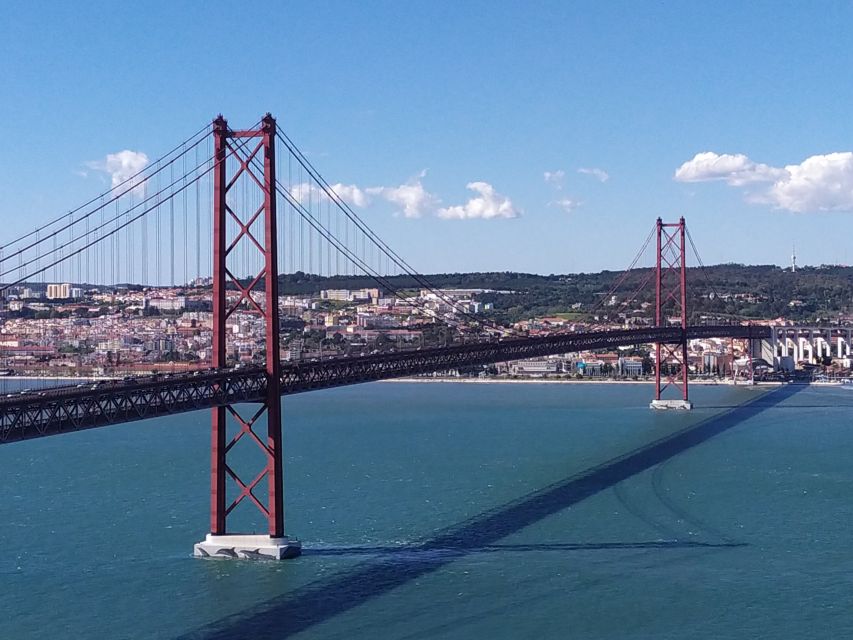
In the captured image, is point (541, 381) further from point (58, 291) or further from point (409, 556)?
point (409, 556)

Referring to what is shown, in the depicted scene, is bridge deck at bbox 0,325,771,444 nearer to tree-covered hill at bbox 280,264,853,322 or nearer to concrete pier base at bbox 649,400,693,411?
concrete pier base at bbox 649,400,693,411

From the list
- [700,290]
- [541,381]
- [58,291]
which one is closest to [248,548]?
[58,291]

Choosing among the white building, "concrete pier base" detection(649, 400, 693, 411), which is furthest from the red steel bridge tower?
the white building

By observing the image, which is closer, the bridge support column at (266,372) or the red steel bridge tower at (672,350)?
the bridge support column at (266,372)

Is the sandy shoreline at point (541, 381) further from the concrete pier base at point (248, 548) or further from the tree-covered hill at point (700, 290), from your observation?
the concrete pier base at point (248, 548)

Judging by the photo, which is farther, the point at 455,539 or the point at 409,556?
the point at 455,539

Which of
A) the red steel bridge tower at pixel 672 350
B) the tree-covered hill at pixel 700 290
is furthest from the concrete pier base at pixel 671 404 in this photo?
the tree-covered hill at pixel 700 290

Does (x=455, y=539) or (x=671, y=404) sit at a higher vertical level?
(x=671, y=404)

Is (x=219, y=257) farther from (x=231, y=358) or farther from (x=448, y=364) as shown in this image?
(x=231, y=358)

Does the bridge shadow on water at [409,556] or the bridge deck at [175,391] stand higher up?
the bridge deck at [175,391]
